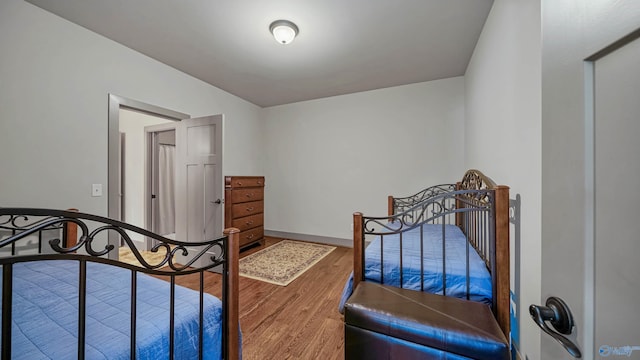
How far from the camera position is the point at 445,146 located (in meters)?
3.42

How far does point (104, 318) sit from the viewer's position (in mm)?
931

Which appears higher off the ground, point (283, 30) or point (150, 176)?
point (283, 30)

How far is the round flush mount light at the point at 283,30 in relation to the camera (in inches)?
84.4

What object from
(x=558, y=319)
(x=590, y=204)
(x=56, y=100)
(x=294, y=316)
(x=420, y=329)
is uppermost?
(x=56, y=100)

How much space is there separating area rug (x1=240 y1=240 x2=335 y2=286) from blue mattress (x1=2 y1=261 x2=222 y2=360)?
62.2 inches

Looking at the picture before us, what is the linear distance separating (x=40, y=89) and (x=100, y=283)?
1958mm

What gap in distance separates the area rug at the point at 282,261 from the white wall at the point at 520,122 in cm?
207

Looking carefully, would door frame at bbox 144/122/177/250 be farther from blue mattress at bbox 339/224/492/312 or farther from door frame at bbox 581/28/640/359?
door frame at bbox 581/28/640/359

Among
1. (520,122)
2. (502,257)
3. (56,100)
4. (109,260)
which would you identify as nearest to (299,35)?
(520,122)

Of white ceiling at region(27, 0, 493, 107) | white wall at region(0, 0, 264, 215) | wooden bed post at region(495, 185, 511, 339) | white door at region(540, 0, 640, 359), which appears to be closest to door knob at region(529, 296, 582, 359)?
white door at region(540, 0, 640, 359)

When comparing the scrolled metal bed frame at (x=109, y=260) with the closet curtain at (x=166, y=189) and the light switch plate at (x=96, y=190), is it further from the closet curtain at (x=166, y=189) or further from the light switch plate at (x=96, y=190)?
the closet curtain at (x=166, y=189)

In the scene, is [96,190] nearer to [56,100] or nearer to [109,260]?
[56,100]

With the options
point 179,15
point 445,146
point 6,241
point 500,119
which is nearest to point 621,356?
point 6,241

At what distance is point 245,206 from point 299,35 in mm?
2515
